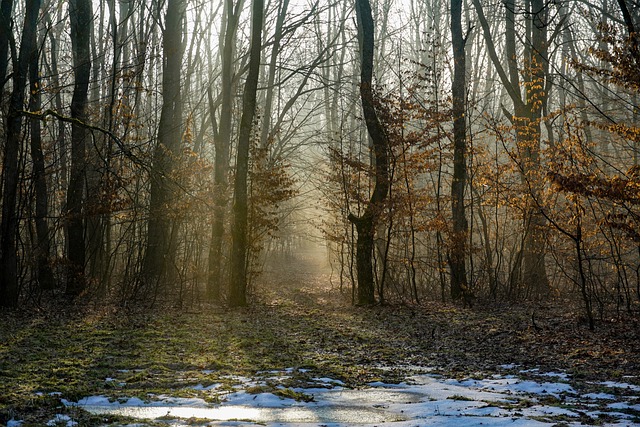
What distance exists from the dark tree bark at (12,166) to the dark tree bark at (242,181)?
4.16 metres

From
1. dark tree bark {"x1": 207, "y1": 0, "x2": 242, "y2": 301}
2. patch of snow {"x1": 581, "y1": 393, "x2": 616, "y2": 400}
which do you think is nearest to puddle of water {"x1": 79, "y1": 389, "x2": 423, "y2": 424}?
patch of snow {"x1": 581, "y1": 393, "x2": 616, "y2": 400}

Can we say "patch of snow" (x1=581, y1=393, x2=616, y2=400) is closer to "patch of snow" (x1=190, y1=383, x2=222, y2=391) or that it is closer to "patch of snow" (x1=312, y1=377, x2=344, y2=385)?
→ "patch of snow" (x1=312, y1=377, x2=344, y2=385)

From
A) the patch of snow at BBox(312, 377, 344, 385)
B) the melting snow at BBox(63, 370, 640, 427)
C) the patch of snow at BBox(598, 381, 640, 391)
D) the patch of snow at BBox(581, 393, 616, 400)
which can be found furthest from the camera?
the patch of snow at BBox(312, 377, 344, 385)

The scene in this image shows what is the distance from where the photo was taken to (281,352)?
815 cm

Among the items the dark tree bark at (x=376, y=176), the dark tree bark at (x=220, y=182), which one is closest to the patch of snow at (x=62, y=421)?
the dark tree bark at (x=376, y=176)

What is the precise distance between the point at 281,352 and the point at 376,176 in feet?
18.9

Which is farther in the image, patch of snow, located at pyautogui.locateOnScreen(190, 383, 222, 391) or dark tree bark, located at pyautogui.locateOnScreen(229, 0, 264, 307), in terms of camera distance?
dark tree bark, located at pyautogui.locateOnScreen(229, 0, 264, 307)

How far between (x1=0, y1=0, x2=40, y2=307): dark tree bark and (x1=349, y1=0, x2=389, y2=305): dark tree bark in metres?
6.35

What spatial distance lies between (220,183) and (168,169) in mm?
1369

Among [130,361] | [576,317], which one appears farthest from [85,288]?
[576,317]

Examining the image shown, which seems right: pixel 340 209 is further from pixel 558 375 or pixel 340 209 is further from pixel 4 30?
pixel 558 375

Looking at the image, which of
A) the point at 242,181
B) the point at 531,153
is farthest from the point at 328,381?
the point at 531,153

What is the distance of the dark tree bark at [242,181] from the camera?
12.8m

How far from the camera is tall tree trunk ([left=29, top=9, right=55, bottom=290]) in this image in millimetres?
11427
